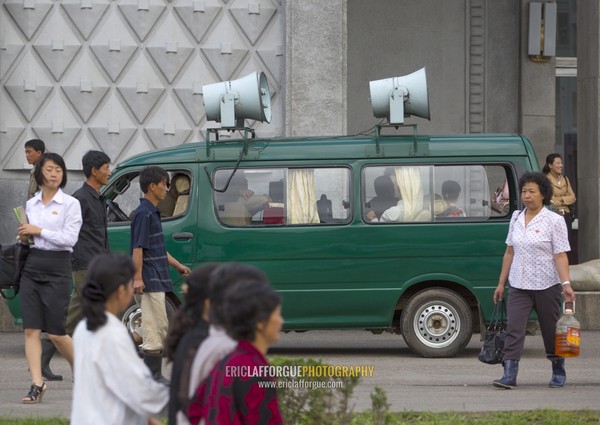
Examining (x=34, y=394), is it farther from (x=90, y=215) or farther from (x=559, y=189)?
(x=559, y=189)

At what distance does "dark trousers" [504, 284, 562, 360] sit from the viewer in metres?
11.1

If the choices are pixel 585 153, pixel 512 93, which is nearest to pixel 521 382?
pixel 585 153

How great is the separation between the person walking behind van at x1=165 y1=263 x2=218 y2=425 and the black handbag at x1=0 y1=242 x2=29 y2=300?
15.4 ft

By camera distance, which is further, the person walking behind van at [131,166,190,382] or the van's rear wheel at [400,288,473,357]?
the van's rear wheel at [400,288,473,357]

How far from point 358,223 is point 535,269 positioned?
2.90 metres

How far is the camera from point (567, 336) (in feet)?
35.6

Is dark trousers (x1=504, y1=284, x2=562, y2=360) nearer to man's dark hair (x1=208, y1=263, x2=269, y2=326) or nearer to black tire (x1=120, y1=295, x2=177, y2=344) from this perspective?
black tire (x1=120, y1=295, x2=177, y2=344)

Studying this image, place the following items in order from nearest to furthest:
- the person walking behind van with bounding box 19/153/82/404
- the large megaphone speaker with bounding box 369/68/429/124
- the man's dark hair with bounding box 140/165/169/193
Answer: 1. the person walking behind van with bounding box 19/153/82/404
2. the man's dark hair with bounding box 140/165/169/193
3. the large megaphone speaker with bounding box 369/68/429/124

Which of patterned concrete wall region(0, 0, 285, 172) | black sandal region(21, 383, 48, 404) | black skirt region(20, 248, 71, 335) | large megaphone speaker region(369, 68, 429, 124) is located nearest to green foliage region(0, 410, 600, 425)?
black sandal region(21, 383, 48, 404)

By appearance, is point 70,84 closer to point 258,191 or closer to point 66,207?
point 258,191

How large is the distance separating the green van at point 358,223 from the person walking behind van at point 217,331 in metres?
8.16

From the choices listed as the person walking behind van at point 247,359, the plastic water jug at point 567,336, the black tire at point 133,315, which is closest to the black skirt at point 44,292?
the black tire at point 133,315

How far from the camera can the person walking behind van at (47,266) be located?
10.0m

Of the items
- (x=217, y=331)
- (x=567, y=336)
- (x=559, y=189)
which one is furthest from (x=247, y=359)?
(x=559, y=189)
